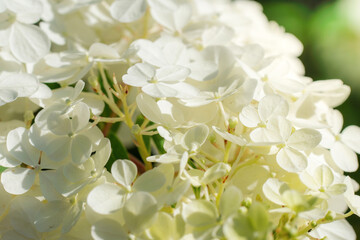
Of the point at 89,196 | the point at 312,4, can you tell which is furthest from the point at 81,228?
the point at 312,4

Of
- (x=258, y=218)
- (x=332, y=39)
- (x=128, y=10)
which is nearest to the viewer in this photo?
(x=258, y=218)

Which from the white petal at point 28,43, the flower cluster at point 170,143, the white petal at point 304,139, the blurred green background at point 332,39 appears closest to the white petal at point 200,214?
the flower cluster at point 170,143

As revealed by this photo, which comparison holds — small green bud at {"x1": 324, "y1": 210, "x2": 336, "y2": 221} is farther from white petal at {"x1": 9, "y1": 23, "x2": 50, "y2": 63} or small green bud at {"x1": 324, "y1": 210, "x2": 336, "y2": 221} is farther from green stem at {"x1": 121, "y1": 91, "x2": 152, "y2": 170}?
white petal at {"x1": 9, "y1": 23, "x2": 50, "y2": 63}

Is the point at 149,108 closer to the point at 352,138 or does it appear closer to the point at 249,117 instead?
the point at 249,117

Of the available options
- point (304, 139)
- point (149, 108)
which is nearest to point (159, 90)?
point (149, 108)

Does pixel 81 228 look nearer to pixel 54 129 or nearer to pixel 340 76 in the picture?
pixel 54 129

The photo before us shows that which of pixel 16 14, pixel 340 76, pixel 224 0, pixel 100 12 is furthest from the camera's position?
pixel 340 76
